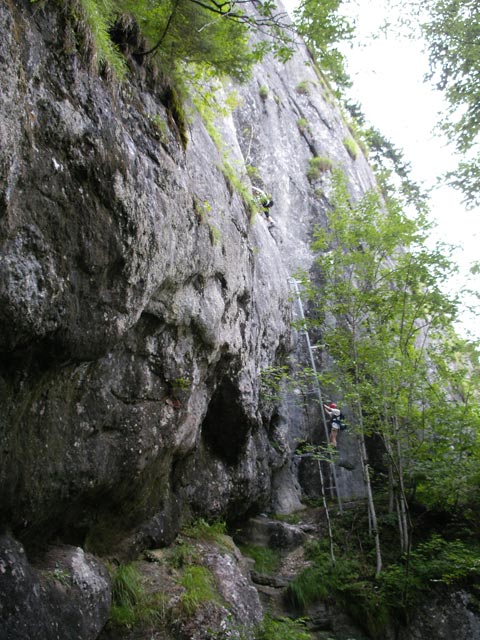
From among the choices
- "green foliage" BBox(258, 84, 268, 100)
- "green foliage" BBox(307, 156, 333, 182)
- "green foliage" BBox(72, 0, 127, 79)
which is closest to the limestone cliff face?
"green foliage" BBox(72, 0, 127, 79)

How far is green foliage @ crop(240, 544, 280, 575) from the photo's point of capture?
8867mm

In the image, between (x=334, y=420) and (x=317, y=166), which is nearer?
(x=334, y=420)

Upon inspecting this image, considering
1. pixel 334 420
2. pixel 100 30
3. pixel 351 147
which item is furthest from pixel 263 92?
pixel 100 30

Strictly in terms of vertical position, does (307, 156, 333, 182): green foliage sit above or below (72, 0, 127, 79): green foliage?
above

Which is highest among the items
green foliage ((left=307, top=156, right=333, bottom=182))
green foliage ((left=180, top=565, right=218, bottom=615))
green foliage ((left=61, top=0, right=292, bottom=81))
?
green foliage ((left=307, top=156, right=333, bottom=182))

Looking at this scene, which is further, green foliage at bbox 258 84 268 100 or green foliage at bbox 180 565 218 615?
green foliage at bbox 258 84 268 100

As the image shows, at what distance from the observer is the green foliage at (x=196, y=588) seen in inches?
227

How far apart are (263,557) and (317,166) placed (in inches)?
604

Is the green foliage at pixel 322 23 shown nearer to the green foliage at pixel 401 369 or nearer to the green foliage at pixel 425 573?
the green foliage at pixel 401 369

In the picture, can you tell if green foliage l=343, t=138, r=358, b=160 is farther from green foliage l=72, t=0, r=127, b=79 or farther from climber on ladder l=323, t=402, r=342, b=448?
green foliage l=72, t=0, r=127, b=79

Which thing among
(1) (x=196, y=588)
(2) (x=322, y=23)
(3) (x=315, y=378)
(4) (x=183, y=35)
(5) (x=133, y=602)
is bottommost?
(1) (x=196, y=588)

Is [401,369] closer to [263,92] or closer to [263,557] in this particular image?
[263,557]

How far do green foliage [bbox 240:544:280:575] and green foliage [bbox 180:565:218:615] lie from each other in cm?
249

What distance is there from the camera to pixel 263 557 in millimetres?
9219
